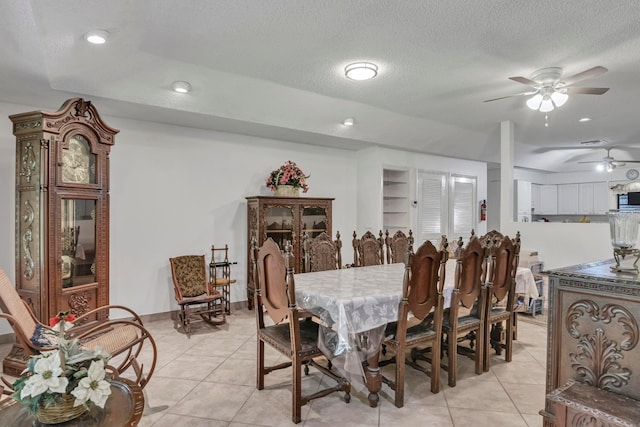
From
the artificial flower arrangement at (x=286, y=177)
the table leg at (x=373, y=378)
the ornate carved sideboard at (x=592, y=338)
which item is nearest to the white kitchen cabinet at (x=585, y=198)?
the artificial flower arrangement at (x=286, y=177)

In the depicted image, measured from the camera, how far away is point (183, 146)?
4.43 meters

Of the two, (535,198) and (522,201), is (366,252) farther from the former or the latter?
(535,198)

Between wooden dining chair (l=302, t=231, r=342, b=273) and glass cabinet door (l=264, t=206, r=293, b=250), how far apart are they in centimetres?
116

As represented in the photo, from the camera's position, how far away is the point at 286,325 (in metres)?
2.68

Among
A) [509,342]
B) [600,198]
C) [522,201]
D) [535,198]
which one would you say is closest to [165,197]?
[509,342]

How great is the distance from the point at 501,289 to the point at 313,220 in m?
2.56

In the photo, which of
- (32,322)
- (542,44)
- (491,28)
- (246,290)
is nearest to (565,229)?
(542,44)

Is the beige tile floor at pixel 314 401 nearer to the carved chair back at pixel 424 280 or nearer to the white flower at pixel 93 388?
the carved chair back at pixel 424 280

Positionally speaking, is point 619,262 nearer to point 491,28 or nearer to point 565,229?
point 491,28

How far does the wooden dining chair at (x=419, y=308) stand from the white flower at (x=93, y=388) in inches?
65.8

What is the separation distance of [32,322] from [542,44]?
424 centimetres

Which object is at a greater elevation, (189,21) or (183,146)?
(189,21)

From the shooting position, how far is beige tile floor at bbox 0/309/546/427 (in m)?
2.26

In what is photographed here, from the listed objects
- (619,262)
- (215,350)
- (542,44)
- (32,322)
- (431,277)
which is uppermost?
(542,44)
